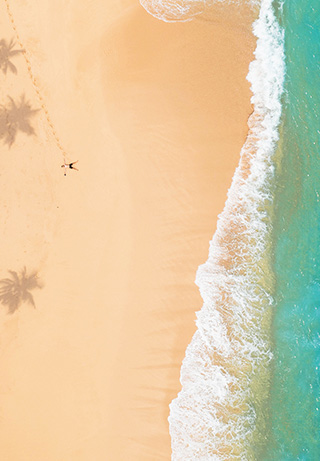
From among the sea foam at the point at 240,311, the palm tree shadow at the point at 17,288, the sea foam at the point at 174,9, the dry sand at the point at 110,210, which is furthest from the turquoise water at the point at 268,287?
the palm tree shadow at the point at 17,288

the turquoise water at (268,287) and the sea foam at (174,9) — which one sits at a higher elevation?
the sea foam at (174,9)

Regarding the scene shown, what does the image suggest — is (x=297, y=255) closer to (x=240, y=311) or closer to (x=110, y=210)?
(x=240, y=311)

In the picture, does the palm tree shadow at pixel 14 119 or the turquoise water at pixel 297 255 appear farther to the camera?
the turquoise water at pixel 297 255

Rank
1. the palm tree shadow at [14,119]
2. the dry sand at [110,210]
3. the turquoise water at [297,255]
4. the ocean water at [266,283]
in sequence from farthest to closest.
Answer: the turquoise water at [297,255] < the palm tree shadow at [14,119] < the ocean water at [266,283] < the dry sand at [110,210]

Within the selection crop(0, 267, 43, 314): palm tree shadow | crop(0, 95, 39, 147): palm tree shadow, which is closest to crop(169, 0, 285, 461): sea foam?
crop(0, 267, 43, 314): palm tree shadow

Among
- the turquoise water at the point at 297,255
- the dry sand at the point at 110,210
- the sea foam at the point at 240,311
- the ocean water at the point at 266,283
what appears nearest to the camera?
the dry sand at the point at 110,210

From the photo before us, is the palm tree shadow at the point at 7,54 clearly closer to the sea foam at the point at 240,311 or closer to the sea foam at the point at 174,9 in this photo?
the sea foam at the point at 174,9

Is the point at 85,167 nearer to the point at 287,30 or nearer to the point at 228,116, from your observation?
the point at 228,116
